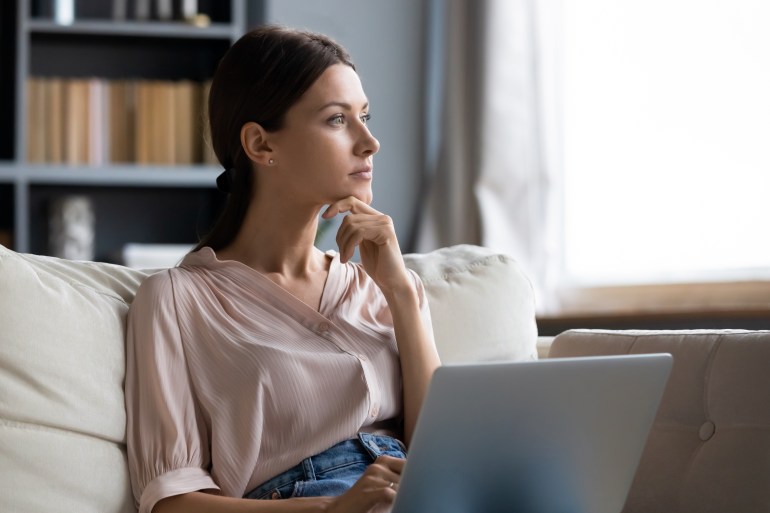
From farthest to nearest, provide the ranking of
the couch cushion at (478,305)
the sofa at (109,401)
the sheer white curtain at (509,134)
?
1. the sheer white curtain at (509,134)
2. the couch cushion at (478,305)
3. the sofa at (109,401)

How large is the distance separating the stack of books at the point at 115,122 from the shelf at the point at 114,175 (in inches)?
2.1

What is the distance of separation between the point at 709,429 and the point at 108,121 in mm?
2495

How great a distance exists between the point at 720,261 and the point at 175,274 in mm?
1652

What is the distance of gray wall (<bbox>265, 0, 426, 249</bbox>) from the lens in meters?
3.62

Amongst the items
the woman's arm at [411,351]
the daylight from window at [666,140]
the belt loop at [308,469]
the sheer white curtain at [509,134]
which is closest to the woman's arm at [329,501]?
the belt loop at [308,469]

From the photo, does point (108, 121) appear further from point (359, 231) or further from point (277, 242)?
point (359, 231)

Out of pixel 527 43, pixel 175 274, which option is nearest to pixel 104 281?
pixel 175 274

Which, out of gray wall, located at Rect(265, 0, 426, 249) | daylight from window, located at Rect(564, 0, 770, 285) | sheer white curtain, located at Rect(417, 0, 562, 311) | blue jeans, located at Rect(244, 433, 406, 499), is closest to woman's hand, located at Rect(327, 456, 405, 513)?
blue jeans, located at Rect(244, 433, 406, 499)

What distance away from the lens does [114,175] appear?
3514 mm

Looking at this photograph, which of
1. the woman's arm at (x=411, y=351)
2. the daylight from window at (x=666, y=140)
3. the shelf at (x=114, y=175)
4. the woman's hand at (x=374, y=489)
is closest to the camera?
the woman's hand at (x=374, y=489)

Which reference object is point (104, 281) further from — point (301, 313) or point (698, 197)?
point (698, 197)

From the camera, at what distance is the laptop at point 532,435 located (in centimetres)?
112

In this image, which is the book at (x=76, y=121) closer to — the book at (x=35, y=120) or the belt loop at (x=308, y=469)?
the book at (x=35, y=120)

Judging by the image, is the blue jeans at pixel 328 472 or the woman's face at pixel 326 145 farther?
the woman's face at pixel 326 145
